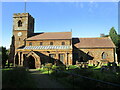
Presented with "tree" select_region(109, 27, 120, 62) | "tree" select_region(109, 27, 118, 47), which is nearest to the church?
"tree" select_region(109, 27, 120, 62)

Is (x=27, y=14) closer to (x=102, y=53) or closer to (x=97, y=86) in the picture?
(x=102, y=53)

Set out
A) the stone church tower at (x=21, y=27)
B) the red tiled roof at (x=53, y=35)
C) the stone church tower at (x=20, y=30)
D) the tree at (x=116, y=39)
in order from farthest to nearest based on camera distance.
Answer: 1. the tree at (x=116, y=39)
2. the stone church tower at (x=21, y=27)
3. the stone church tower at (x=20, y=30)
4. the red tiled roof at (x=53, y=35)

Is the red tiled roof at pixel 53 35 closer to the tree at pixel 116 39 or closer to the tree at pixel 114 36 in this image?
the tree at pixel 116 39

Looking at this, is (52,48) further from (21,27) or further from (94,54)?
(21,27)

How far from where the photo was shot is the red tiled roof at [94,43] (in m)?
37.0

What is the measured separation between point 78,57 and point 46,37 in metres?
11.9

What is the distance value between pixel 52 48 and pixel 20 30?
46.0ft

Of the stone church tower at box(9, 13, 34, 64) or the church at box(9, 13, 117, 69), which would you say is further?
the stone church tower at box(9, 13, 34, 64)

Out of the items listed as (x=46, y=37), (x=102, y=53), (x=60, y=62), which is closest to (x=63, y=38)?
(x=46, y=37)

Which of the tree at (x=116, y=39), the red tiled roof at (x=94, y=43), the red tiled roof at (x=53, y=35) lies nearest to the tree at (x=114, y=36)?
the tree at (x=116, y=39)

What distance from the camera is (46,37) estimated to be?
39.2 meters

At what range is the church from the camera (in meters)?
32.1

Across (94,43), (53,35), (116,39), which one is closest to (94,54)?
(94,43)

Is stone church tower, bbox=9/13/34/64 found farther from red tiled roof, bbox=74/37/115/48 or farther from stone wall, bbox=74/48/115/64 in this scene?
stone wall, bbox=74/48/115/64
